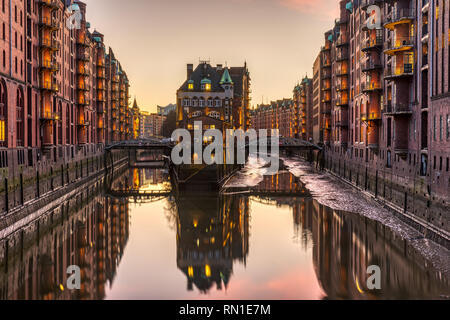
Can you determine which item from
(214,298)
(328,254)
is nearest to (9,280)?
(214,298)

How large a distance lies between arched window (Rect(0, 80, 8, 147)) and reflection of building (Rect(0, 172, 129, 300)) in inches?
301

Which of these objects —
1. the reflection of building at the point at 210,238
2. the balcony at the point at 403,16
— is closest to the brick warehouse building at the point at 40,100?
the reflection of building at the point at 210,238

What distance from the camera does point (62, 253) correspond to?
2266cm

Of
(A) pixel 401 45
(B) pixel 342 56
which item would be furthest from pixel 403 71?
(B) pixel 342 56

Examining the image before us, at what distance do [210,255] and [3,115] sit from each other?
24.0m

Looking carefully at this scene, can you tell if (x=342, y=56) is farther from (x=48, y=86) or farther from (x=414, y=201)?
(x=48, y=86)

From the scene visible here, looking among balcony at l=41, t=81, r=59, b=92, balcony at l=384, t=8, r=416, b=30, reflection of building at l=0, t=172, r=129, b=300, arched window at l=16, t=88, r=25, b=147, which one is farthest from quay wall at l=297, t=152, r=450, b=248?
balcony at l=41, t=81, r=59, b=92

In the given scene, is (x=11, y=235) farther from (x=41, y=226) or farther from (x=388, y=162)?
(x=388, y=162)

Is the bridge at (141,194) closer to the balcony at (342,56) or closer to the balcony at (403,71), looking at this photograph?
the balcony at (403,71)

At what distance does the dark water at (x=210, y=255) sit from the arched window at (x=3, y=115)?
7.23 meters

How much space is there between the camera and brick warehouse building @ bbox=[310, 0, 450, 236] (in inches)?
1188

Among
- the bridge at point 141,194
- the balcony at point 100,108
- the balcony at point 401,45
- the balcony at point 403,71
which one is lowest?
the bridge at point 141,194

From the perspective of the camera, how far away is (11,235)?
24.0m

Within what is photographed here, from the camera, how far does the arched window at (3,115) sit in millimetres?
36625
